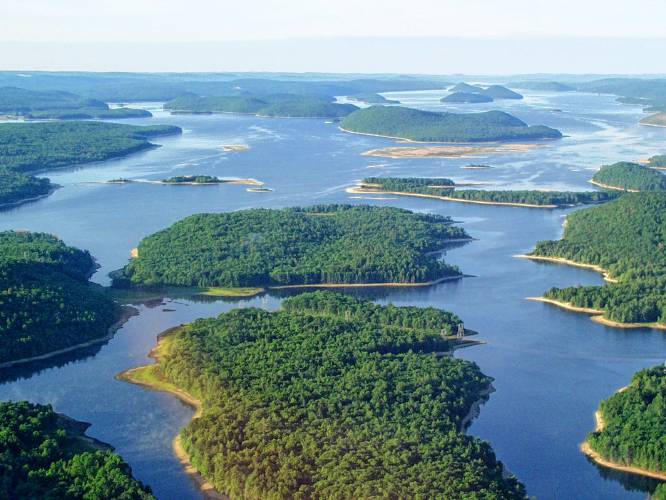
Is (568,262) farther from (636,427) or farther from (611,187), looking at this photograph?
(611,187)

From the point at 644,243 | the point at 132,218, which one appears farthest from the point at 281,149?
the point at 644,243

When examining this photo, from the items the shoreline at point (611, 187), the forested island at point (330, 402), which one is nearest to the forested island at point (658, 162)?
the shoreline at point (611, 187)

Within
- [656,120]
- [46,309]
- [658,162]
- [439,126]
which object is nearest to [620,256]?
[46,309]

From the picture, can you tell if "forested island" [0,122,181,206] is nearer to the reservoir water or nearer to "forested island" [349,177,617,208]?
the reservoir water

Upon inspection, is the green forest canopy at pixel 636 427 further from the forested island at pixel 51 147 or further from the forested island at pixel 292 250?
the forested island at pixel 51 147

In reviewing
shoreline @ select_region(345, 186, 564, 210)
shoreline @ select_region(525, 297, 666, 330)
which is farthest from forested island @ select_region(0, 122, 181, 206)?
shoreline @ select_region(525, 297, 666, 330)

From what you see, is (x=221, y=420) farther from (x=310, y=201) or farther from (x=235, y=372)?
(x=310, y=201)

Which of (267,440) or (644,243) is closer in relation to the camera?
(267,440)
